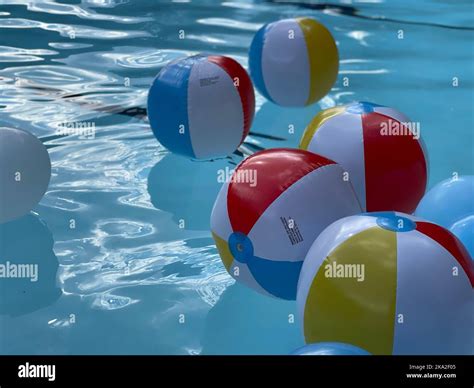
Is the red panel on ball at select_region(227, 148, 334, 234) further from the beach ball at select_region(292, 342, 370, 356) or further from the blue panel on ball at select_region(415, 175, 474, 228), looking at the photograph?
the beach ball at select_region(292, 342, 370, 356)

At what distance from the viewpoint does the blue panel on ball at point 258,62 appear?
5840 millimetres

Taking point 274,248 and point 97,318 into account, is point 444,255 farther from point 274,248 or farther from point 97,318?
point 97,318

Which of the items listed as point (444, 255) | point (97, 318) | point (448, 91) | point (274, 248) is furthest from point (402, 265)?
point (448, 91)

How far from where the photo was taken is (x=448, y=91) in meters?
6.47

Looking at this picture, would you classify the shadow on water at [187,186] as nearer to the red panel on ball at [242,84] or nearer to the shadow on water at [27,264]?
the red panel on ball at [242,84]

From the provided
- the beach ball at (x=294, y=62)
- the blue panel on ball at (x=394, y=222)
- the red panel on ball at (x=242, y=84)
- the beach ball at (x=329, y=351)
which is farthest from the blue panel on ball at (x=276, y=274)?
the beach ball at (x=294, y=62)

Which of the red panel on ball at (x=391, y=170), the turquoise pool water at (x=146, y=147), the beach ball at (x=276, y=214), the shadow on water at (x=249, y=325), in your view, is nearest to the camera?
the beach ball at (x=276, y=214)

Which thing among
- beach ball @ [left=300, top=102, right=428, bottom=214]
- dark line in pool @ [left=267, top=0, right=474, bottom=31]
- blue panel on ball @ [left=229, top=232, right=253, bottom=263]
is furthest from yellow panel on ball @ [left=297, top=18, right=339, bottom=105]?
dark line in pool @ [left=267, top=0, right=474, bottom=31]

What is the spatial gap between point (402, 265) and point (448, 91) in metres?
→ 3.88

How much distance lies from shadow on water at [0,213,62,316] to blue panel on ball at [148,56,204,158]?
0.95 meters

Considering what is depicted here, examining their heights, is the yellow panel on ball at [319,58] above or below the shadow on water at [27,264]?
above

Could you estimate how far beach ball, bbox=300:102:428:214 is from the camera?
157 inches

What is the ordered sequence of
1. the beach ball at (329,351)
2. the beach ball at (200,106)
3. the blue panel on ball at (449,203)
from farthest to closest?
the beach ball at (200,106), the blue panel on ball at (449,203), the beach ball at (329,351)

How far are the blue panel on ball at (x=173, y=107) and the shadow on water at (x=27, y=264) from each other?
0.95 metres
